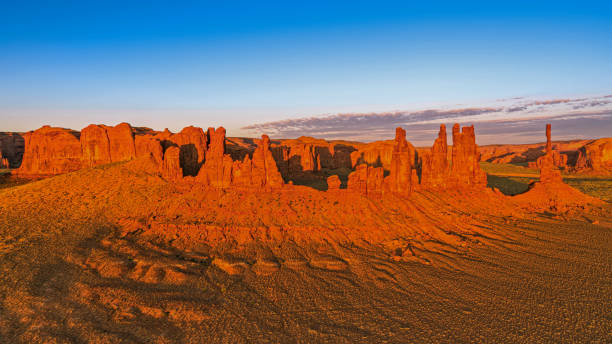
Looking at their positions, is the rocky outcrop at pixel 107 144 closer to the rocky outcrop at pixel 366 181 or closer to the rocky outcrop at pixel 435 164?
the rocky outcrop at pixel 366 181

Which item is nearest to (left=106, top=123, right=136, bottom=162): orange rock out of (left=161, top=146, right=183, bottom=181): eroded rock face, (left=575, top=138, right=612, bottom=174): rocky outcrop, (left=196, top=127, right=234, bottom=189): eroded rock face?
(left=161, top=146, right=183, bottom=181): eroded rock face

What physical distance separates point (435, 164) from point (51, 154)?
57.6 meters

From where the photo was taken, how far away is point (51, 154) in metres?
44.2

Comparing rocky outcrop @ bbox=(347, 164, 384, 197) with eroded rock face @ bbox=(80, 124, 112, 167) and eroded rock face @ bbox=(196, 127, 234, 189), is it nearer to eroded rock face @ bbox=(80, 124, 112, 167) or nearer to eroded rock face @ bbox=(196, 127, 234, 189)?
eroded rock face @ bbox=(196, 127, 234, 189)

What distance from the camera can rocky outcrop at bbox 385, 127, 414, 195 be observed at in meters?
25.8

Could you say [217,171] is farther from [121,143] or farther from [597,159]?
[597,159]

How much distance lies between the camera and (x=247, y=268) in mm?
16203

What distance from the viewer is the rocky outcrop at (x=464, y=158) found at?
32.0 m

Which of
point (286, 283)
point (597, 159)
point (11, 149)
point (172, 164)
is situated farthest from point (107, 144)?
point (597, 159)

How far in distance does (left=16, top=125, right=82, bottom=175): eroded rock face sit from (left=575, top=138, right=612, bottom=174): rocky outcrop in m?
131

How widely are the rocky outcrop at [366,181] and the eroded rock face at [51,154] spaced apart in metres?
44.5

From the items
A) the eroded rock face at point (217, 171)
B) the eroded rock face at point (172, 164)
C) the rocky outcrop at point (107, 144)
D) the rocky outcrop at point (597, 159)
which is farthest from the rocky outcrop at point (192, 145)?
the rocky outcrop at point (597, 159)

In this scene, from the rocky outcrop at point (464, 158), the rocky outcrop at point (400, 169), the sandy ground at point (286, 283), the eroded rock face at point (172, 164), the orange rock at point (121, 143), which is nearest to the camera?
the sandy ground at point (286, 283)

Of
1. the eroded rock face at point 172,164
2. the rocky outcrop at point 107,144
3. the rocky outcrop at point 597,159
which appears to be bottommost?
the rocky outcrop at point 597,159
